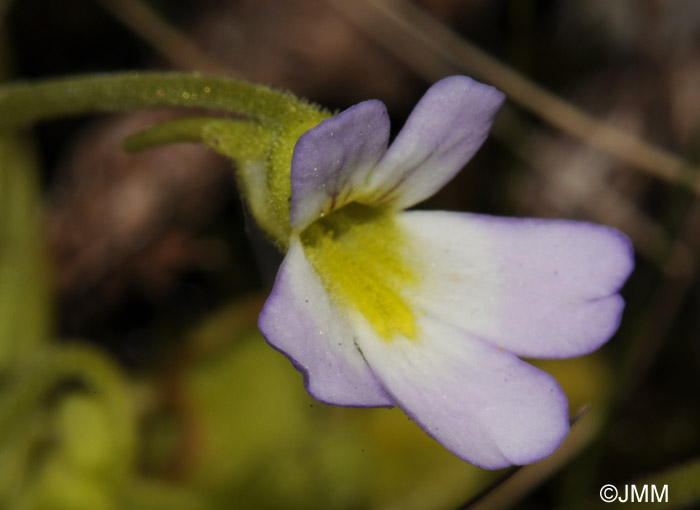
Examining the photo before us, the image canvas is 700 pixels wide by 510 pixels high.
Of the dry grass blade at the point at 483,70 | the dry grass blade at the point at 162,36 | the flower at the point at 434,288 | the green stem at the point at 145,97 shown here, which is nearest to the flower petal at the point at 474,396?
the flower at the point at 434,288

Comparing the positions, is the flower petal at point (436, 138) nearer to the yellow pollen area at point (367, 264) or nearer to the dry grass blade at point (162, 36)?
the yellow pollen area at point (367, 264)

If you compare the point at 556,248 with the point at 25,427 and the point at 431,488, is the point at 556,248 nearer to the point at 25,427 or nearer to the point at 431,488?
the point at 431,488

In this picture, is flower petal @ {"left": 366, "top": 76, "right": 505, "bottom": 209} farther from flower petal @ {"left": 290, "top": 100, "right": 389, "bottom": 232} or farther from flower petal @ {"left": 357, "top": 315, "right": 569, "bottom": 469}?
flower petal @ {"left": 357, "top": 315, "right": 569, "bottom": 469}

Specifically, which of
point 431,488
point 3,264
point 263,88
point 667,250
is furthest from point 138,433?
point 667,250

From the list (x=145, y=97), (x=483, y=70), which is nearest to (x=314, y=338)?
(x=145, y=97)

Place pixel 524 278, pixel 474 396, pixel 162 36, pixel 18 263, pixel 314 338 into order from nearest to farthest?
pixel 314 338
pixel 474 396
pixel 524 278
pixel 18 263
pixel 162 36

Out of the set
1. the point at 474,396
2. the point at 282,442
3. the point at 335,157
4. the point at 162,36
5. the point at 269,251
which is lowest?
the point at 282,442

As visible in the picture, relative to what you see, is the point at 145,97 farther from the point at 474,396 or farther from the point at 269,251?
the point at 269,251
